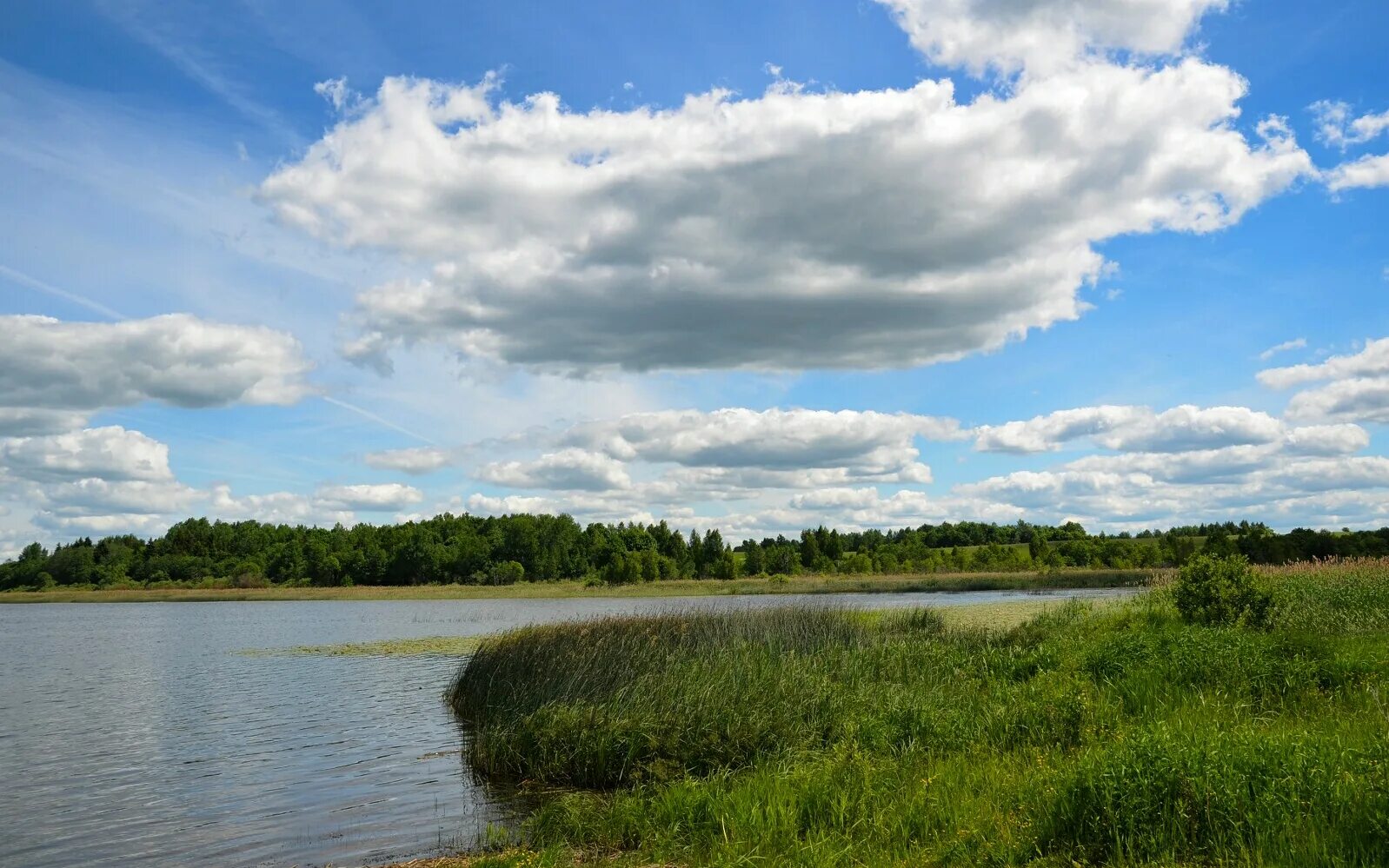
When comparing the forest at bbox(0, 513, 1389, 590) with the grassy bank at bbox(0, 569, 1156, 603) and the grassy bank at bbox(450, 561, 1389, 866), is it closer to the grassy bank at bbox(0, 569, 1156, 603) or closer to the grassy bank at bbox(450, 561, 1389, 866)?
the grassy bank at bbox(0, 569, 1156, 603)

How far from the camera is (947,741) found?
1270cm

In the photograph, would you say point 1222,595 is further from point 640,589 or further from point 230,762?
point 640,589

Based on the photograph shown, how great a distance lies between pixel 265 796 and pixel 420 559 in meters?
131

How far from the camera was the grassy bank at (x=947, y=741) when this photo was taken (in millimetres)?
7980

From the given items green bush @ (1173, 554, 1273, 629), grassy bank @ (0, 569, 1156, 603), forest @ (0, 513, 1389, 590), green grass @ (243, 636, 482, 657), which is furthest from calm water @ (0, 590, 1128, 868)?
forest @ (0, 513, 1389, 590)

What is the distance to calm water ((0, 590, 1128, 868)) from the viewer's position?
42.0 feet

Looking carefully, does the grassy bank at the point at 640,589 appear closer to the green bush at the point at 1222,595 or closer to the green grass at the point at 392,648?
the green grass at the point at 392,648

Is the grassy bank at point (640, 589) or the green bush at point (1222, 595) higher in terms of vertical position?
the green bush at point (1222, 595)

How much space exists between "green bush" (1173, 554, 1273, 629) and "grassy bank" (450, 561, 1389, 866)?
2.06 feet

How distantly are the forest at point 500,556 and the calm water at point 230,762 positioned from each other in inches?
3607

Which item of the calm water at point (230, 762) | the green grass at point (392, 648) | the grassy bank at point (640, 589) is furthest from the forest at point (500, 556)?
the calm water at point (230, 762)

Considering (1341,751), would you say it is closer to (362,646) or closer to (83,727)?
(83,727)

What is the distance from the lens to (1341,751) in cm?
871

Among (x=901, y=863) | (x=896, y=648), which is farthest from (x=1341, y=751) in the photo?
(x=896, y=648)
